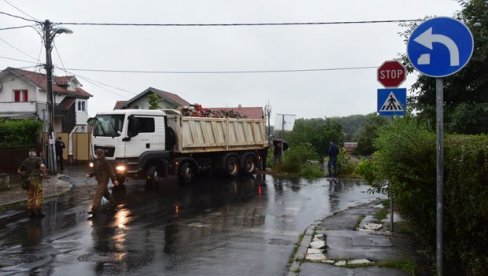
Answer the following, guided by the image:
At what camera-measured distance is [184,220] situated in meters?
11.1

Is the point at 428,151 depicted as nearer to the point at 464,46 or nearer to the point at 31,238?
the point at 464,46

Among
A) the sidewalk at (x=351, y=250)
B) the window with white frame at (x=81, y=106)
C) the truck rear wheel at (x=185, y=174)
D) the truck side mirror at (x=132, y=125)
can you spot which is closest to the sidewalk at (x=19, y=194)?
the truck side mirror at (x=132, y=125)

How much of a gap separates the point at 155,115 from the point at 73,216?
642cm

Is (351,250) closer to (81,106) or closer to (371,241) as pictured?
(371,241)

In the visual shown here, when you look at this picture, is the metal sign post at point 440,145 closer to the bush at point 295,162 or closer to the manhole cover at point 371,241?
the manhole cover at point 371,241

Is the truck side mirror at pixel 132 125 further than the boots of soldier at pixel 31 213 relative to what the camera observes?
Yes

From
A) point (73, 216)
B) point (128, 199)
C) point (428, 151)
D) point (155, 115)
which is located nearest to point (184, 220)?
point (73, 216)

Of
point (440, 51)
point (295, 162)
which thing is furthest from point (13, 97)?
point (440, 51)

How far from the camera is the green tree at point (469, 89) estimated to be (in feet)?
34.5

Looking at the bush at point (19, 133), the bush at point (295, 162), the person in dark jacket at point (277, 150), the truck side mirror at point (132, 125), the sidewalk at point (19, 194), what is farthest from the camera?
the person in dark jacket at point (277, 150)

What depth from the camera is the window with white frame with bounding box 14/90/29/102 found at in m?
45.1

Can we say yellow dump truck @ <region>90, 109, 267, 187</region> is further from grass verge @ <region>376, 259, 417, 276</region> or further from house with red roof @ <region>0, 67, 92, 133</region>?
house with red roof @ <region>0, 67, 92, 133</region>

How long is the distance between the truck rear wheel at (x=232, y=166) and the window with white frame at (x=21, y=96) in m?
30.8

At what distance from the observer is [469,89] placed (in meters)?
11.3
